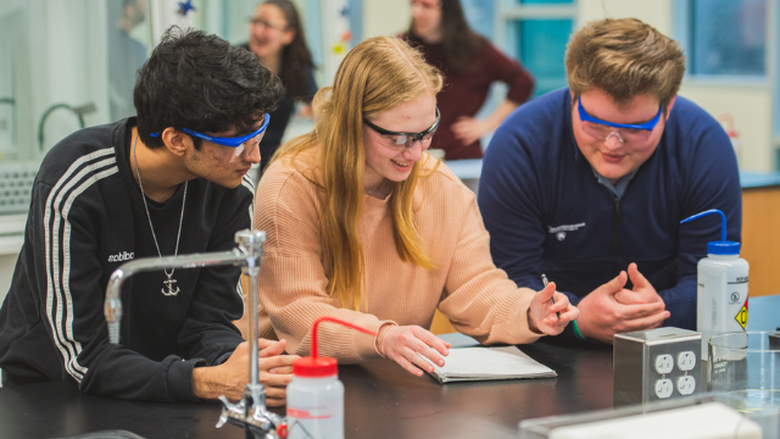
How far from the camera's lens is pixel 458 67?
424cm

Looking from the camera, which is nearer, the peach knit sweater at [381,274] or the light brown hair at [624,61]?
the peach knit sweater at [381,274]

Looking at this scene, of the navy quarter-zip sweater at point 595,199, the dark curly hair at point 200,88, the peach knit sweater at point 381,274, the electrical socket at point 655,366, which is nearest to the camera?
the electrical socket at point 655,366

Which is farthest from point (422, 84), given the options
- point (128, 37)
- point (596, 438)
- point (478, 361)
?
point (128, 37)

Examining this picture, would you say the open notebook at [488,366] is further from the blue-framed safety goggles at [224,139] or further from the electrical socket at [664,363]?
the blue-framed safety goggles at [224,139]

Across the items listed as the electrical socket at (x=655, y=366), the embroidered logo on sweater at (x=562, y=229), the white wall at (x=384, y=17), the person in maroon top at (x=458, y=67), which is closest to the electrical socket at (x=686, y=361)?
the electrical socket at (x=655, y=366)

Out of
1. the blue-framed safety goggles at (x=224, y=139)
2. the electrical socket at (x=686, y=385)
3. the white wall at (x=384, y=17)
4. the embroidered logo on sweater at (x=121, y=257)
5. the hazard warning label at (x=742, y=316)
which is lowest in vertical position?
the electrical socket at (x=686, y=385)

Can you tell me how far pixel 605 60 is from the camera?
1841 mm

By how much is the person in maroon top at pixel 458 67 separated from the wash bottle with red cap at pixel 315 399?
3.13 meters

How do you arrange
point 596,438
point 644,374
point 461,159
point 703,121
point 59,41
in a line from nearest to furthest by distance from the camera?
point 596,438, point 644,374, point 703,121, point 59,41, point 461,159

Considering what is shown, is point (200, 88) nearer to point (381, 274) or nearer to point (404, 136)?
point (404, 136)

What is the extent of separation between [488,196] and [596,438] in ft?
3.99

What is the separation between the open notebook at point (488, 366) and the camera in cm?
154

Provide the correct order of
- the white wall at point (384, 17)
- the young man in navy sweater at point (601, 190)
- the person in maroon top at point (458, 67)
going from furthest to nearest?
the white wall at point (384, 17) → the person in maroon top at point (458, 67) → the young man in navy sweater at point (601, 190)

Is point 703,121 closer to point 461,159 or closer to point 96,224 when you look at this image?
point 96,224
